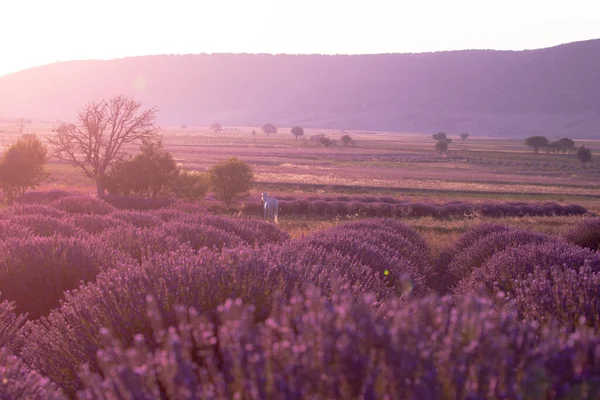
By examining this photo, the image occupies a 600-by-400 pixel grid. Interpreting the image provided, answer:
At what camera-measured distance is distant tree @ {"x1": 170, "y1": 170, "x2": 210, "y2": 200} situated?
3747 centimetres

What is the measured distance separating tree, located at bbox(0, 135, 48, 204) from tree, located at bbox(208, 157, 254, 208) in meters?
10.5

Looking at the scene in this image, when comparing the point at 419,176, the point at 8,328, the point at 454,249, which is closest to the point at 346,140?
the point at 419,176

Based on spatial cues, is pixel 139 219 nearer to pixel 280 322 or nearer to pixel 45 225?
pixel 45 225

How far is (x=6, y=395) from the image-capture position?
120 inches

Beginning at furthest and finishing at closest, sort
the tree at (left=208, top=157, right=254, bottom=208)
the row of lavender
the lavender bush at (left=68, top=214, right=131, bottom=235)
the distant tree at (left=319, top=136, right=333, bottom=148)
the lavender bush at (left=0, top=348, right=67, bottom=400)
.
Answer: the distant tree at (left=319, top=136, right=333, bottom=148), the tree at (left=208, top=157, right=254, bottom=208), the row of lavender, the lavender bush at (left=68, top=214, right=131, bottom=235), the lavender bush at (left=0, top=348, right=67, bottom=400)

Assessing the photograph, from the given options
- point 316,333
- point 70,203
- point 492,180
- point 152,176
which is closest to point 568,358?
point 316,333

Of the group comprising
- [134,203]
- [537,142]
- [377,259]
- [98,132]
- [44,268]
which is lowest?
[537,142]

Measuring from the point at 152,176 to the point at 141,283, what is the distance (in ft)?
95.6

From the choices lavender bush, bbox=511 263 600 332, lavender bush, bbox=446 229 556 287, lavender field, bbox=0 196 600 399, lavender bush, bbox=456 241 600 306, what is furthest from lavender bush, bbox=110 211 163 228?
lavender bush, bbox=511 263 600 332

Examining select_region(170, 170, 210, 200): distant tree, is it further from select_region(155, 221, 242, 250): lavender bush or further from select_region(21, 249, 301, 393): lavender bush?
select_region(21, 249, 301, 393): lavender bush

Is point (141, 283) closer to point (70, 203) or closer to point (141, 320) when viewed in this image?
point (141, 320)

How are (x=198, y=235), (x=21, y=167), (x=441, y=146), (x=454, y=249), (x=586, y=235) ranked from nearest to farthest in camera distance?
(x=198, y=235), (x=454, y=249), (x=586, y=235), (x=21, y=167), (x=441, y=146)

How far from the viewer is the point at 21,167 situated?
33625 mm

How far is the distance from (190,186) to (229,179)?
284cm
